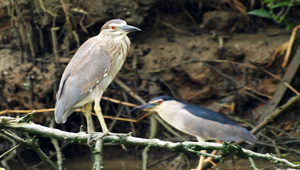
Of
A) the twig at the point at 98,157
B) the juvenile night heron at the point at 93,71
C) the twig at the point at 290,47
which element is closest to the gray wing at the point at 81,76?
the juvenile night heron at the point at 93,71

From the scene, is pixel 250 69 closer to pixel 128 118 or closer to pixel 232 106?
pixel 232 106

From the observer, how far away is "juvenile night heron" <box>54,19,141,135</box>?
110 inches

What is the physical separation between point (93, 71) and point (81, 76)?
0.31ft

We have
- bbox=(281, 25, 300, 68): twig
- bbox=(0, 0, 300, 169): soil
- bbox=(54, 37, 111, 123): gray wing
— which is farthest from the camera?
bbox=(0, 0, 300, 169): soil

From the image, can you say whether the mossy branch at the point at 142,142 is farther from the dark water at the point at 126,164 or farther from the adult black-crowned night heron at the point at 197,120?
the dark water at the point at 126,164

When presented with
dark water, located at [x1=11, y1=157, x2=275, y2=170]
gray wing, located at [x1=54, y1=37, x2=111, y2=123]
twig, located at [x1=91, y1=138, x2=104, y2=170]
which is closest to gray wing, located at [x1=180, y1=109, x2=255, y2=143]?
dark water, located at [x1=11, y1=157, x2=275, y2=170]

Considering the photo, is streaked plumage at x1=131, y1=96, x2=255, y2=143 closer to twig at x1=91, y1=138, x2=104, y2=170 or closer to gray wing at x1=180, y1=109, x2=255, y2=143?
gray wing at x1=180, y1=109, x2=255, y2=143

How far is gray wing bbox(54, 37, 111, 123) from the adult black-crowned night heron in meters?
1.38

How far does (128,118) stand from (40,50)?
1.22 metres

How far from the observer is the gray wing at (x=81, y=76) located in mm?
2781

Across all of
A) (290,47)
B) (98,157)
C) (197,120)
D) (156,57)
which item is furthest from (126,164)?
(98,157)

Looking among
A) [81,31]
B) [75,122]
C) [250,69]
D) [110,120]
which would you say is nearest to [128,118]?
[110,120]

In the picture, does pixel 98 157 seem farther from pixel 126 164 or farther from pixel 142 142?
pixel 126 164

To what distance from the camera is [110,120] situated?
189 inches
